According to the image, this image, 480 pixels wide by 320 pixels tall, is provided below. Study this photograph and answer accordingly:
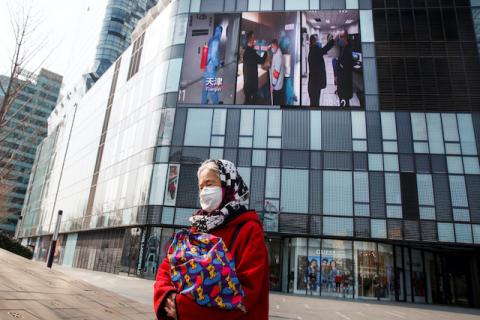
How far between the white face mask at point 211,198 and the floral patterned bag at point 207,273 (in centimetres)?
25

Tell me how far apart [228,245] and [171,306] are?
0.45 meters

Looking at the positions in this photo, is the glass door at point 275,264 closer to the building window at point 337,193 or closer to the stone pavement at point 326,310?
the building window at point 337,193

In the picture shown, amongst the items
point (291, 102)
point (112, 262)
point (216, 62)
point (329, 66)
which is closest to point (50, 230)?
point (112, 262)

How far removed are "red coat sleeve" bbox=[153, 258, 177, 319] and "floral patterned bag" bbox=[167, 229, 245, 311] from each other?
8cm

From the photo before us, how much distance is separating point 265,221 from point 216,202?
2145 cm

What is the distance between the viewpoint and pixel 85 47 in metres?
74.6

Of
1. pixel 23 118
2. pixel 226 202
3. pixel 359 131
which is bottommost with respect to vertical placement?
pixel 226 202

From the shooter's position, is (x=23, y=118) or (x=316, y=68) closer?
(x=23, y=118)

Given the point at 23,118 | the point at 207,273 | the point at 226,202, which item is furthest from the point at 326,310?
the point at 207,273

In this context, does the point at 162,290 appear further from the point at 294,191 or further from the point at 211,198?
the point at 294,191

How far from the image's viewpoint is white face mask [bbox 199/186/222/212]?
88.8 inches

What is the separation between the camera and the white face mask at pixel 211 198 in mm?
2256

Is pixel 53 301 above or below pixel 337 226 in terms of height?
below

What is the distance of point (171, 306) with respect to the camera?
1.94m
